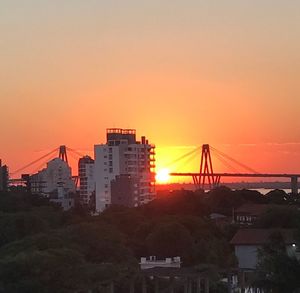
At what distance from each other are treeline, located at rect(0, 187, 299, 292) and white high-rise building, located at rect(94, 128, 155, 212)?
21.2m

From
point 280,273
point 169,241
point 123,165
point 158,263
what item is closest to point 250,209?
point 169,241

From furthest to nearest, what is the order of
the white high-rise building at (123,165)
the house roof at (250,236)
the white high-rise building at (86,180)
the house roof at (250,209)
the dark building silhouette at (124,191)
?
1. the white high-rise building at (86,180)
2. the white high-rise building at (123,165)
3. the dark building silhouette at (124,191)
4. the house roof at (250,209)
5. the house roof at (250,236)

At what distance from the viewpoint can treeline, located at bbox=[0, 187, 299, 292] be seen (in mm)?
14445

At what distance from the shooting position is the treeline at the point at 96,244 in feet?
47.4

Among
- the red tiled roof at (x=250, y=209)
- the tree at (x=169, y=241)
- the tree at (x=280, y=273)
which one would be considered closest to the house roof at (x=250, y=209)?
the red tiled roof at (x=250, y=209)

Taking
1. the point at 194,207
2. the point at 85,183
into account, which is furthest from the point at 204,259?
the point at 85,183

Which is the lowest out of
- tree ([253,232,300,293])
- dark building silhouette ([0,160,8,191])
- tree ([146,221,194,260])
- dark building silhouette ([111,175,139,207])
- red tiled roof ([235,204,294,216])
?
tree ([253,232,300,293])

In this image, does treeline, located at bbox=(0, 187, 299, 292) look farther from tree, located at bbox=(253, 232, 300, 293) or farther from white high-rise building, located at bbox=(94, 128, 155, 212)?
white high-rise building, located at bbox=(94, 128, 155, 212)

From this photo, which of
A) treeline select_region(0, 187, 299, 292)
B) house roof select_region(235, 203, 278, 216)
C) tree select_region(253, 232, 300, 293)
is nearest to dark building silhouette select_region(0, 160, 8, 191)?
treeline select_region(0, 187, 299, 292)

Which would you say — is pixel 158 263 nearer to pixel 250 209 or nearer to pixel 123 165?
pixel 250 209

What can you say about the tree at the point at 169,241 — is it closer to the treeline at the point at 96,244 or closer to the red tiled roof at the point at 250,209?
the treeline at the point at 96,244

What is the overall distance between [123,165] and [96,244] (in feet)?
146

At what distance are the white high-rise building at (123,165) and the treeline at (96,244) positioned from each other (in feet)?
69.7

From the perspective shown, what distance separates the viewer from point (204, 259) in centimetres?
2300
